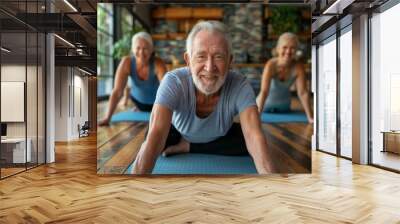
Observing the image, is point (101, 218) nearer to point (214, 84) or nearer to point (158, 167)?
point (158, 167)

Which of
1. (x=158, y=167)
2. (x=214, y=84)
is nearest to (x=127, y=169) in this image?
(x=158, y=167)

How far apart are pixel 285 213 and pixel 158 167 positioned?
2.22 m

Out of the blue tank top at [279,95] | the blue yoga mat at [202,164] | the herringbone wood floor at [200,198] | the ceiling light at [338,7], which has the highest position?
the ceiling light at [338,7]

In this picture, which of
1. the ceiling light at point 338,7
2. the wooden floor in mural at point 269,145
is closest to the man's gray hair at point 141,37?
the wooden floor in mural at point 269,145

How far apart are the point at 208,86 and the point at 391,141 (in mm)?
3153

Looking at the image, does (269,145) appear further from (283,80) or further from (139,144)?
(139,144)

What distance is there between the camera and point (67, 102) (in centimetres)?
781

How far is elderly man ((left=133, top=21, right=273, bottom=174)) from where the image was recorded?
5.77m

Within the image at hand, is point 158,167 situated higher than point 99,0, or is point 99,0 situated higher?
point 99,0

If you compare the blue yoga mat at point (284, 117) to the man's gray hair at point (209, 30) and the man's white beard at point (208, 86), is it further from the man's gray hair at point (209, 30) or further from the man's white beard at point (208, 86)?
the man's gray hair at point (209, 30)

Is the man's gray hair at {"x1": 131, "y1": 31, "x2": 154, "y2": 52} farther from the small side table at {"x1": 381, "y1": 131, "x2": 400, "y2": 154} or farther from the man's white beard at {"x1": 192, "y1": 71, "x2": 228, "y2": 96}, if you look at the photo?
the small side table at {"x1": 381, "y1": 131, "x2": 400, "y2": 154}

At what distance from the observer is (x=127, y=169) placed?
19.3ft

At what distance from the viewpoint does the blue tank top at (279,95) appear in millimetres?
5891

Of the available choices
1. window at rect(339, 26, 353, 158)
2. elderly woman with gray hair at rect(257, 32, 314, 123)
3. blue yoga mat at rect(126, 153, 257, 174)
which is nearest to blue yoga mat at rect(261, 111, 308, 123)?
elderly woman with gray hair at rect(257, 32, 314, 123)
